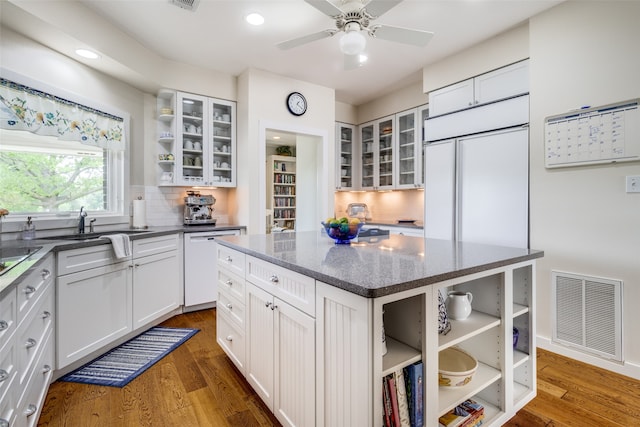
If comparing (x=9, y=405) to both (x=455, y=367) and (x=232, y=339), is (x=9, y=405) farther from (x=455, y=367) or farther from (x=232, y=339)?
(x=455, y=367)

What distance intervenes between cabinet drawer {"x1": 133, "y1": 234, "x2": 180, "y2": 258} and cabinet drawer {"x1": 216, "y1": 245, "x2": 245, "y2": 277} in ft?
2.94

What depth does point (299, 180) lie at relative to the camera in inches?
203

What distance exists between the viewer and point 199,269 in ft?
11.4

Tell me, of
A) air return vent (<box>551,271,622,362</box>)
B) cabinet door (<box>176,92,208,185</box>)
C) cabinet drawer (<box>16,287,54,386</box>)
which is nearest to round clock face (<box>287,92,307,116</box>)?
cabinet door (<box>176,92,208,185</box>)

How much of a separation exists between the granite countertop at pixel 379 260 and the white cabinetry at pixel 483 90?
1809 mm

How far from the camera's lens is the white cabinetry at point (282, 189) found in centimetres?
648

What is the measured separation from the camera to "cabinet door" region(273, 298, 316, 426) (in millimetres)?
1352

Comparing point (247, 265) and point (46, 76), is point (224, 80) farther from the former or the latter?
point (247, 265)

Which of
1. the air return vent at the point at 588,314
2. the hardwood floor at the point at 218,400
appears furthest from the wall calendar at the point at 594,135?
the hardwood floor at the point at 218,400

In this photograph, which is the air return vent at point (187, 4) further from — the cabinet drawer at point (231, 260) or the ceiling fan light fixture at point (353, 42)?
the cabinet drawer at point (231, 260)

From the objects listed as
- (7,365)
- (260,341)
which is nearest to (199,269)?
(260,341)

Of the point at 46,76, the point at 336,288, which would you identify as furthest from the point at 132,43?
the point at 336,288

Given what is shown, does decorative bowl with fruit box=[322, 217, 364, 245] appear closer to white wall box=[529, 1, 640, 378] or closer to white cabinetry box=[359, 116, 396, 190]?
white wall box=[529, 1, 640, 378]

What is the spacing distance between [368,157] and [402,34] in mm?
2879
